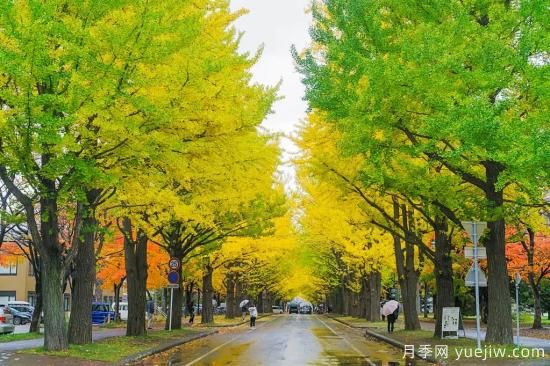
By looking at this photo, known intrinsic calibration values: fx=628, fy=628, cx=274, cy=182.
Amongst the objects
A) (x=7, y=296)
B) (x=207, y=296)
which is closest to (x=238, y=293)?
(x=207, y=296)

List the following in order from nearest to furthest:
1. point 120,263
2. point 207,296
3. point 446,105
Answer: point 446,105 < point 120,263 < point 207,296

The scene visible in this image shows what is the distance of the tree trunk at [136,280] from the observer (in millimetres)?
23625

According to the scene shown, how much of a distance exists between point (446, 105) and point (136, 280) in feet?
48.1

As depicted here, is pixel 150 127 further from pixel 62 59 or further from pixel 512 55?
pixel 512 55

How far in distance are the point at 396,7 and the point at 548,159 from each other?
6659 millimetres

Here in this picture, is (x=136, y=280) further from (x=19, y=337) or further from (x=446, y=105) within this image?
(x=446, y=105)

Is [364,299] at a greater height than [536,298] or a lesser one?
lesser

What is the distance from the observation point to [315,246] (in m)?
55.9

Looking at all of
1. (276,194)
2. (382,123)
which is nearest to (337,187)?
(382,123)

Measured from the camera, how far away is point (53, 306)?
619 inches

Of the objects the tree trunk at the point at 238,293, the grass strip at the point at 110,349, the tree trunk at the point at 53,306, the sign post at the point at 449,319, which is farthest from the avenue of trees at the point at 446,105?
the tree trunk at the point at 238,293

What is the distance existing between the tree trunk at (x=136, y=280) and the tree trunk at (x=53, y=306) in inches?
287

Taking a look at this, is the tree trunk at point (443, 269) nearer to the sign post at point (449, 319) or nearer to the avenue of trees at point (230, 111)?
the sign post at point (449, 319)

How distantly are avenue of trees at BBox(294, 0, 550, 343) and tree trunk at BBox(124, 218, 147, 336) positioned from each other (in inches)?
299
